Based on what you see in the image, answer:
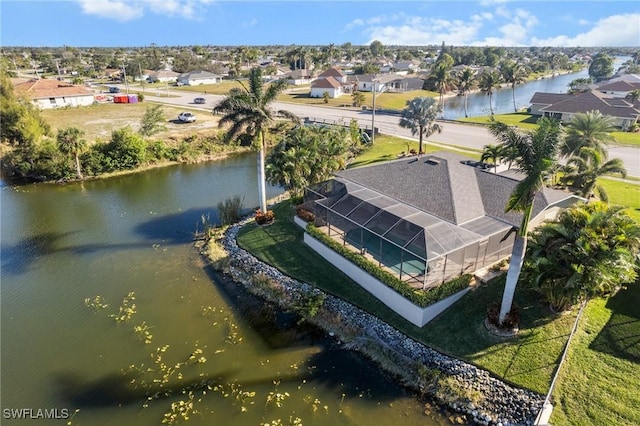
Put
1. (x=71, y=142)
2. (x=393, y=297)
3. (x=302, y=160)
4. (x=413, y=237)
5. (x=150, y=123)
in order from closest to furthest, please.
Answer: (x=393, y=297)
(x=413, y=237)
(x=302, y=160)
(x=71, y=142)
(x=150, y=123)

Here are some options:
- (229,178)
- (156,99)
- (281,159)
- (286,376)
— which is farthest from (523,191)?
(156,99)

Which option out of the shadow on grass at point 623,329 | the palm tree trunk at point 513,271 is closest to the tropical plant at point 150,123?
the palm tree trunk at point 513,271

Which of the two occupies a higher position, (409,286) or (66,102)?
(66,102)

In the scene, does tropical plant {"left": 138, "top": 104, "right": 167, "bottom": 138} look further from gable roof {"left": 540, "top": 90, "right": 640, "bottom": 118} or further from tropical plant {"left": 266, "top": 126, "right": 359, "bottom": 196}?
gable roof {"left": 540, "top": 90, "right": 640, "bottom": 118}

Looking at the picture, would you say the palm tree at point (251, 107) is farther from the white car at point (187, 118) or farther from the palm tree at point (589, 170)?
the white car at point (187, 118)

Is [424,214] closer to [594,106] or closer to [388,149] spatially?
[388,149]

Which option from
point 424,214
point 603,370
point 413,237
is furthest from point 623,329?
point 424,214
